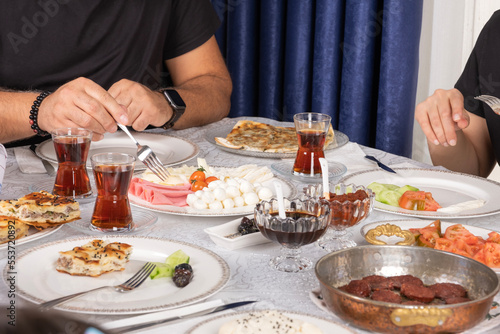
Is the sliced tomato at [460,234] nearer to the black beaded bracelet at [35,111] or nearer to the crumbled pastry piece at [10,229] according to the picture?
the crumbled pastry piece at [10,229]

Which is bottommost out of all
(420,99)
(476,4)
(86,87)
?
(420,99)

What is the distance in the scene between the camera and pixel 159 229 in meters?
1.28

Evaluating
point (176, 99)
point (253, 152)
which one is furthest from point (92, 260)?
point (176, 99)

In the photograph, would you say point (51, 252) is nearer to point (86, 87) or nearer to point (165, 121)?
point (86, 87)

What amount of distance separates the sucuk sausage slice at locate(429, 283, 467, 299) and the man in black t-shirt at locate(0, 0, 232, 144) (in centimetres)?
99

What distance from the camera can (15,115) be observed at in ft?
5.95

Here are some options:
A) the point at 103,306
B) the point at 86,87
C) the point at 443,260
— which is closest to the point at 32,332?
the point at 103,306

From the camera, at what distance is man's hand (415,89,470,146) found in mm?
1769

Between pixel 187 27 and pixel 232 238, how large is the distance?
1564mm

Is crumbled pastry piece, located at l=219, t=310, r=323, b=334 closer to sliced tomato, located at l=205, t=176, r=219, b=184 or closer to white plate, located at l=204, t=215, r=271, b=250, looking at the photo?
white plate, located at l=204, t=215, r=271, b=250

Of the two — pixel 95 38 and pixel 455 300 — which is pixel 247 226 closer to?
pixel 455 300

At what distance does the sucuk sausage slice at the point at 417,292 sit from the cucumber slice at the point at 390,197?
0.54 m

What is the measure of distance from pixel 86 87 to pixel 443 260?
105cm

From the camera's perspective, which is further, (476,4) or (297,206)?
(476,4)
